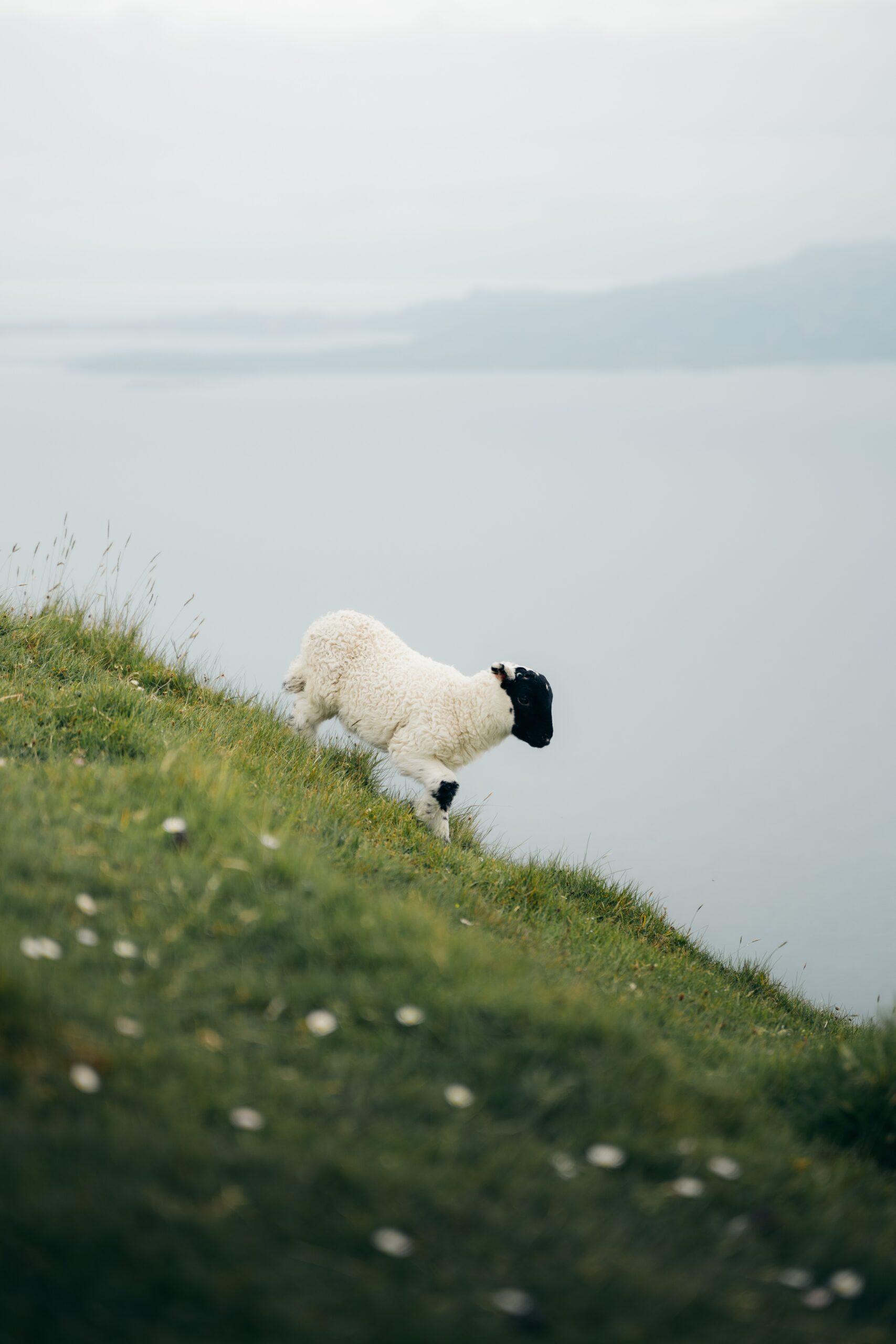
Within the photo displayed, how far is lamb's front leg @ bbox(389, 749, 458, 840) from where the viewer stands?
754 cm

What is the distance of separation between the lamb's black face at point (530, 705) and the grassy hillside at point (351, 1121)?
2.51 metres

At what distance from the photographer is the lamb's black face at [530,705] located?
7609mm

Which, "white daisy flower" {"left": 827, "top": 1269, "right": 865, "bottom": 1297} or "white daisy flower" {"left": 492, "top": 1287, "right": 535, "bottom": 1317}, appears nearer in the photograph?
"white daisy flower" {"left": 492, "top": 1287, "right": 535, "bottom": 1317}

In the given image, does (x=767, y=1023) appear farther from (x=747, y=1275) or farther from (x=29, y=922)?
(x=29, y=922)

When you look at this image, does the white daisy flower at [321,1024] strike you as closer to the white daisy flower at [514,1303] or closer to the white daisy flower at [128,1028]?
the white daisy flower at [128,1028]

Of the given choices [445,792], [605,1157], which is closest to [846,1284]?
[605,1157]

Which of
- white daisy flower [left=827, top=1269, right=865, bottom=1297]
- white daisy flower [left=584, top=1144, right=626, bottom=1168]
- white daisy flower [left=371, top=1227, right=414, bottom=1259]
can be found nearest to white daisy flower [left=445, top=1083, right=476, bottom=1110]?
white daisy flower [left=584, top=1144, right=626, bottom=1168]

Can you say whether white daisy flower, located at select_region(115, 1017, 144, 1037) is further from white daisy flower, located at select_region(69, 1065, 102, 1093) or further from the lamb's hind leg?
the lamb's hind leg

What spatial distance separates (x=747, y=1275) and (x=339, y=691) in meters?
6.03

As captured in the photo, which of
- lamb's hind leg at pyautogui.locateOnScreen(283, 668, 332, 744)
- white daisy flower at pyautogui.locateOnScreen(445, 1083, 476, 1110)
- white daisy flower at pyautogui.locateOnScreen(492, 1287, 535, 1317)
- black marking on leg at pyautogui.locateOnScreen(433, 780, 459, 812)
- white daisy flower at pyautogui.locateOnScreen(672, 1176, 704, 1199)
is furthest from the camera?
lamb's hind leg at pyautogui.locateOnScreen(283, 668, 332, 744)

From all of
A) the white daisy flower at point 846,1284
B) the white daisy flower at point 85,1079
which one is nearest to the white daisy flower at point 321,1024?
the white daisy flower at point 85,1079

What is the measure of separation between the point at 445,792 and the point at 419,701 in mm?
816

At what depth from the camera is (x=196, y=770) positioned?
526 centimetres

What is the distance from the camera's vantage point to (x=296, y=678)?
28.9ft
